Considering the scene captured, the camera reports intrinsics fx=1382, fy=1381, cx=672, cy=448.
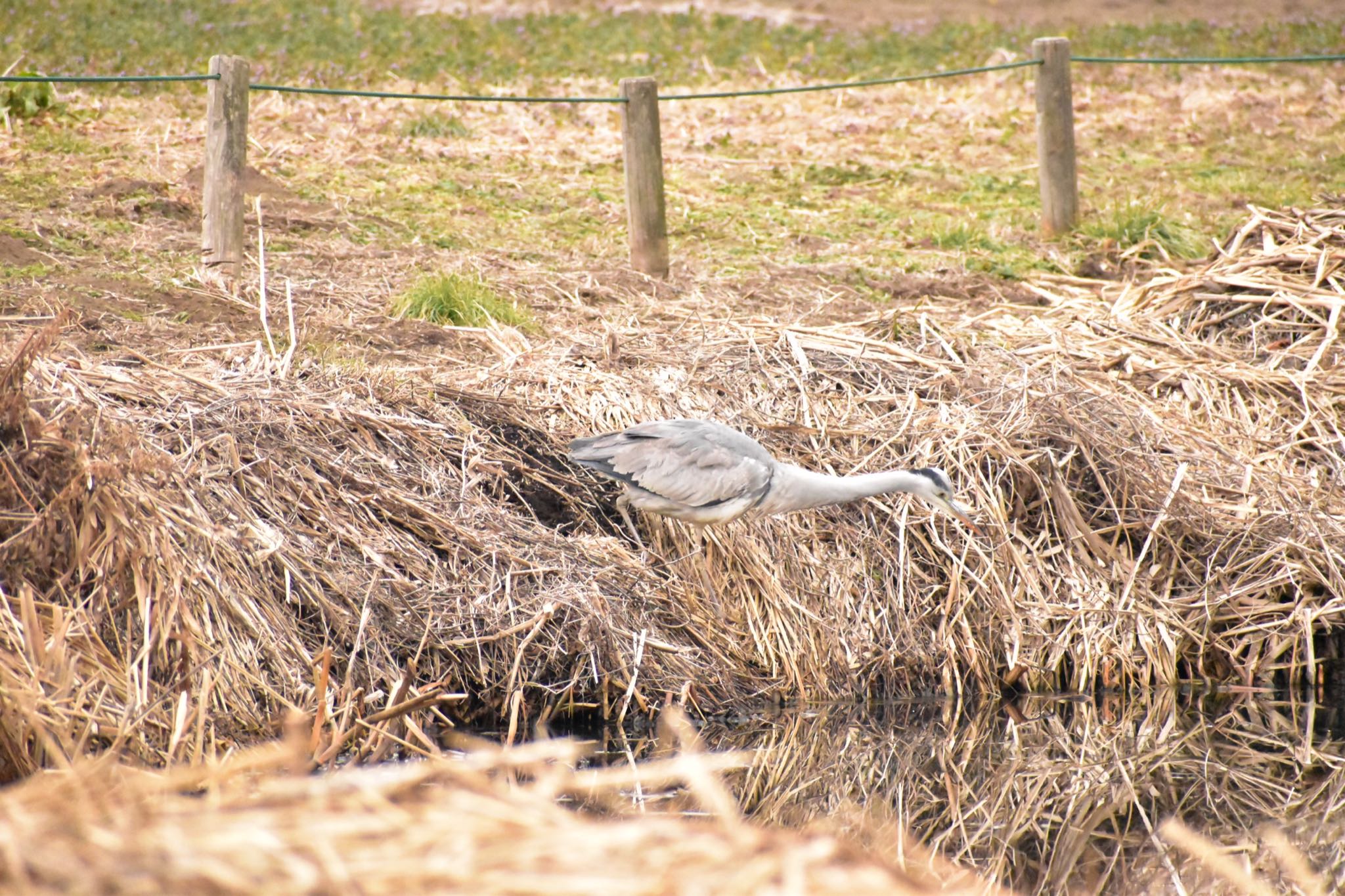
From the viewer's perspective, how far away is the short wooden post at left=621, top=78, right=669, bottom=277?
8.24 meters

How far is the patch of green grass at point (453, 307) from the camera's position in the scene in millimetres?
7285

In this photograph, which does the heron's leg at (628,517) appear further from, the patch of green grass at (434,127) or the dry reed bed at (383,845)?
the patch of green grass at (434,127)

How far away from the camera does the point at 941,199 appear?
10.9 metres

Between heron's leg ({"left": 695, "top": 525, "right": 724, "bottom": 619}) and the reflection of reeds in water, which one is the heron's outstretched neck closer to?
heron's leg ({"left": 695, "top": 525, "right": 724, "bottom": 619})

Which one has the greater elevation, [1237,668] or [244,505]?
[244,505]

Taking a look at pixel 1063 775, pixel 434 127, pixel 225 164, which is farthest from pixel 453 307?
pixel 434 127

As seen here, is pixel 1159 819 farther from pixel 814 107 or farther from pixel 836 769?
pixel 814 107

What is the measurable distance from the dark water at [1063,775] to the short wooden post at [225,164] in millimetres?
3396

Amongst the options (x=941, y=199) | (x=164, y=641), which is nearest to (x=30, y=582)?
(x=164, y=641)

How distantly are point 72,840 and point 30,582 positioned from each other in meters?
2.97

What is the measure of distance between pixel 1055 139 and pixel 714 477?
5.37 metres

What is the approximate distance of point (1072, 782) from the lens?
5141 mm

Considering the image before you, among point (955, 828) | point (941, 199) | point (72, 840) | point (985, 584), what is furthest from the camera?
point (941, 199)

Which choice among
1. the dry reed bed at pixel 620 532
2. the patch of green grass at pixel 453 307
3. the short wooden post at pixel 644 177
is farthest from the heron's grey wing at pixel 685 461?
the short wooden post at pixel 644 177
